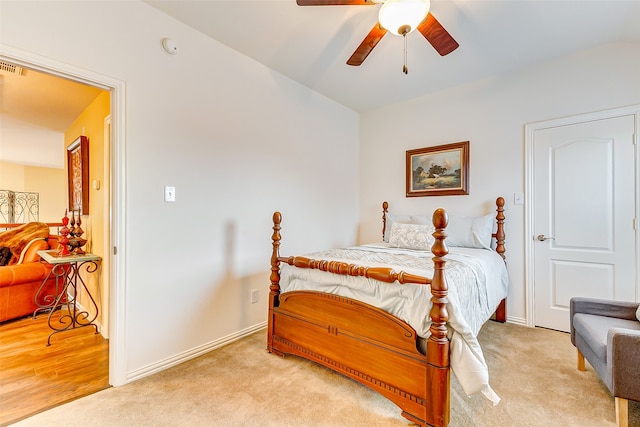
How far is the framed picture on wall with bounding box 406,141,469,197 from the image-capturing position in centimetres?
329

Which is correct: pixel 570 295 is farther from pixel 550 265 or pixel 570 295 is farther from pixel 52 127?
pixel 52 127

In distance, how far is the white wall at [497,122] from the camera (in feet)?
8.45

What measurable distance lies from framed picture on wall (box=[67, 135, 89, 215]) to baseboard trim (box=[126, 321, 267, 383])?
7.19ft

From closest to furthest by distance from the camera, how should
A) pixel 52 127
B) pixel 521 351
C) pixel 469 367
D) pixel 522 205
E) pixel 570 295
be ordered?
pixel 469 367 → pixel 521 351 → pixel 570 295 → pixel 522 205 → pixel 52 127

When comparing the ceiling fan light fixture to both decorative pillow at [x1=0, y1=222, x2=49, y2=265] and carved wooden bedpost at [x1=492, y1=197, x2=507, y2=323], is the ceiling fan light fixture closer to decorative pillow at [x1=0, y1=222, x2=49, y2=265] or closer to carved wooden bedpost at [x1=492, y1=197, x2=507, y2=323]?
carved wooden bedpost at [x1=492, y1=197, x2=507, y2=323]

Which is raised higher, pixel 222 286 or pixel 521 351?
pixel 222 286

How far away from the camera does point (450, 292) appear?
153 centimetres

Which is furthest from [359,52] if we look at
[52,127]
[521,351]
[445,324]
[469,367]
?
[52,127]

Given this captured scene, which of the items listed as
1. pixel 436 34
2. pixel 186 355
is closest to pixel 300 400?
pixel 186 355

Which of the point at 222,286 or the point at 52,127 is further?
the point at 52,127

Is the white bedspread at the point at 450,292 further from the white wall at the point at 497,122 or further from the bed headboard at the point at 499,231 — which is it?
the white wall at the point at 497,122

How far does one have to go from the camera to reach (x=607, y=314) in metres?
1.89

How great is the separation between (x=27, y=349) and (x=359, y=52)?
3.58 meters

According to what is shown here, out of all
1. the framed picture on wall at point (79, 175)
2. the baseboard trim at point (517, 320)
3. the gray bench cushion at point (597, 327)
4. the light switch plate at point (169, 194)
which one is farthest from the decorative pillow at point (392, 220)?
the framed picture on wall at point (79, 175)
